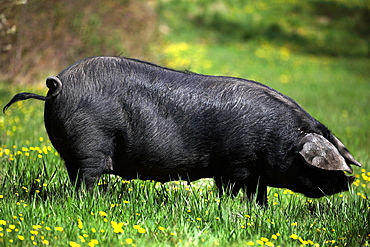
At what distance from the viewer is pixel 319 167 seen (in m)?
→ 3.66

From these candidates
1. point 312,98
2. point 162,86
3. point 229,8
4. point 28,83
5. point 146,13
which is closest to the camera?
point 162,86

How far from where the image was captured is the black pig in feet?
12.0

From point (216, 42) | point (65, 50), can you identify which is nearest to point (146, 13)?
point (65, 50)

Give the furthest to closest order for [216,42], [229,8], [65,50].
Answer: [229,8] < [216,42] < [65,50]

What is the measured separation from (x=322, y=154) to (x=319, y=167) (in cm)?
11

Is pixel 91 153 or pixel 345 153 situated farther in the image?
pixel 345 153

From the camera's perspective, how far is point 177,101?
3.80m

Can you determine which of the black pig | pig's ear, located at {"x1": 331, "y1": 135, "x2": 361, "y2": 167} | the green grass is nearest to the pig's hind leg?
the black pig

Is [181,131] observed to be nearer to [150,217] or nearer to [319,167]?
[150,217]

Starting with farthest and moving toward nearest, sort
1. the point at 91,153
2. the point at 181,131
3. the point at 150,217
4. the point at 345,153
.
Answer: the point at 345,153, the point at 181,131, the point at 91,153, the point at 150,217

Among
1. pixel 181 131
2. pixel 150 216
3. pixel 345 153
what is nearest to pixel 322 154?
pixel 345 153

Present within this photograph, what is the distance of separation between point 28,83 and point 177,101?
743 cm

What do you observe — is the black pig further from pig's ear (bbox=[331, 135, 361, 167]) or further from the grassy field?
A: the grassy field

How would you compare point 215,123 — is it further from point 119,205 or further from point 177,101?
point 119,205
